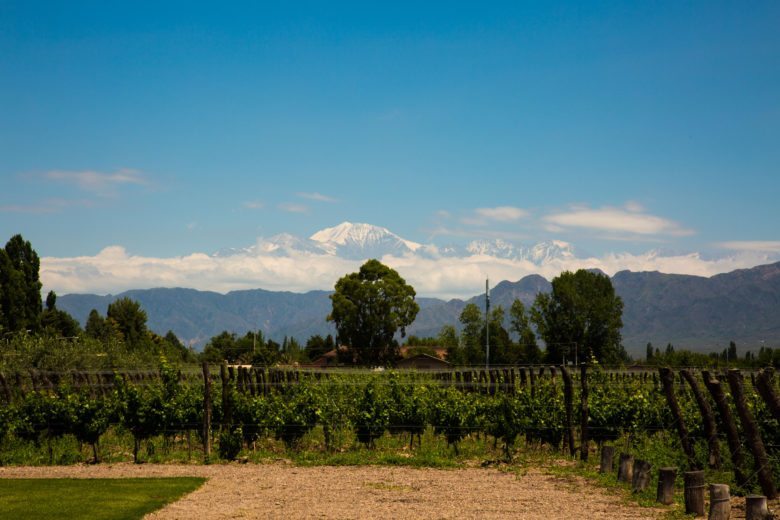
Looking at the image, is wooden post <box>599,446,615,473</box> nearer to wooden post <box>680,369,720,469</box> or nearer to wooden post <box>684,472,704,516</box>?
wooden post <box>680,369,720,469</box>

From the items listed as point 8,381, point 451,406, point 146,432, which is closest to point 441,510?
point 451,406

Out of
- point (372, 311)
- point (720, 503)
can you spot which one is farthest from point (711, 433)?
point (372, 311)

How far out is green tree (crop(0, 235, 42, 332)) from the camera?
56656mm

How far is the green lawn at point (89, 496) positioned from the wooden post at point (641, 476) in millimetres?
8629

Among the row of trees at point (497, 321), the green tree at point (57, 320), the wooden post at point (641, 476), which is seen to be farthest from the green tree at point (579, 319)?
the wooden post at point (641, 476)

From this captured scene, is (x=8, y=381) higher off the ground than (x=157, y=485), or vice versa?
(x=8, y=381)

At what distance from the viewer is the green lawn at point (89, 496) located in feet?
46.3

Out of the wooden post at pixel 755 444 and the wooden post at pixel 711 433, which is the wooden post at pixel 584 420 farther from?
the wooden post at pixel 755 444

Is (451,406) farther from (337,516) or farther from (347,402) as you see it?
(337,516)

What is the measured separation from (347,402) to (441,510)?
7.69 meters

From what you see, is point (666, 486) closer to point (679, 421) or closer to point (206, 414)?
point (679, 421)

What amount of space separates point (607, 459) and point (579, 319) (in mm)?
78690

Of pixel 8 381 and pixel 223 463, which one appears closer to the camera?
pixel 223 463

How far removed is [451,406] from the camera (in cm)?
2117
